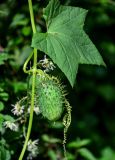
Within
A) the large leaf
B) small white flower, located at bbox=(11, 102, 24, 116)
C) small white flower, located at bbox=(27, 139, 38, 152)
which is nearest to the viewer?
the large leaf

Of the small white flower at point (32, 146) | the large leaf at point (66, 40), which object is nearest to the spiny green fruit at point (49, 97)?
the large leaf at point (66, 40)

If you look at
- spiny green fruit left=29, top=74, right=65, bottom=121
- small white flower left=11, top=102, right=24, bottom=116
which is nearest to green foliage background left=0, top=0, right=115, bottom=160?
small white flower left=11, top=102, right=24, bottom=116

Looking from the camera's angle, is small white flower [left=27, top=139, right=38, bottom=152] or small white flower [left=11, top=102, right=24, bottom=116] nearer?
small white flower [left=11, top=102, right=24, bottom=116]

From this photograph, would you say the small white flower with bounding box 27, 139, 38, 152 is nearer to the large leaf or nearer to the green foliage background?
the green foliage background

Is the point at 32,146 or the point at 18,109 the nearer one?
the point at 18,109

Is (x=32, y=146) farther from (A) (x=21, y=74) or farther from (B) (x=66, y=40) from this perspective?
(B) (x=66, y=40)

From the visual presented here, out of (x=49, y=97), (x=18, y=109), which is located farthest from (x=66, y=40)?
(x=18, y=109)
